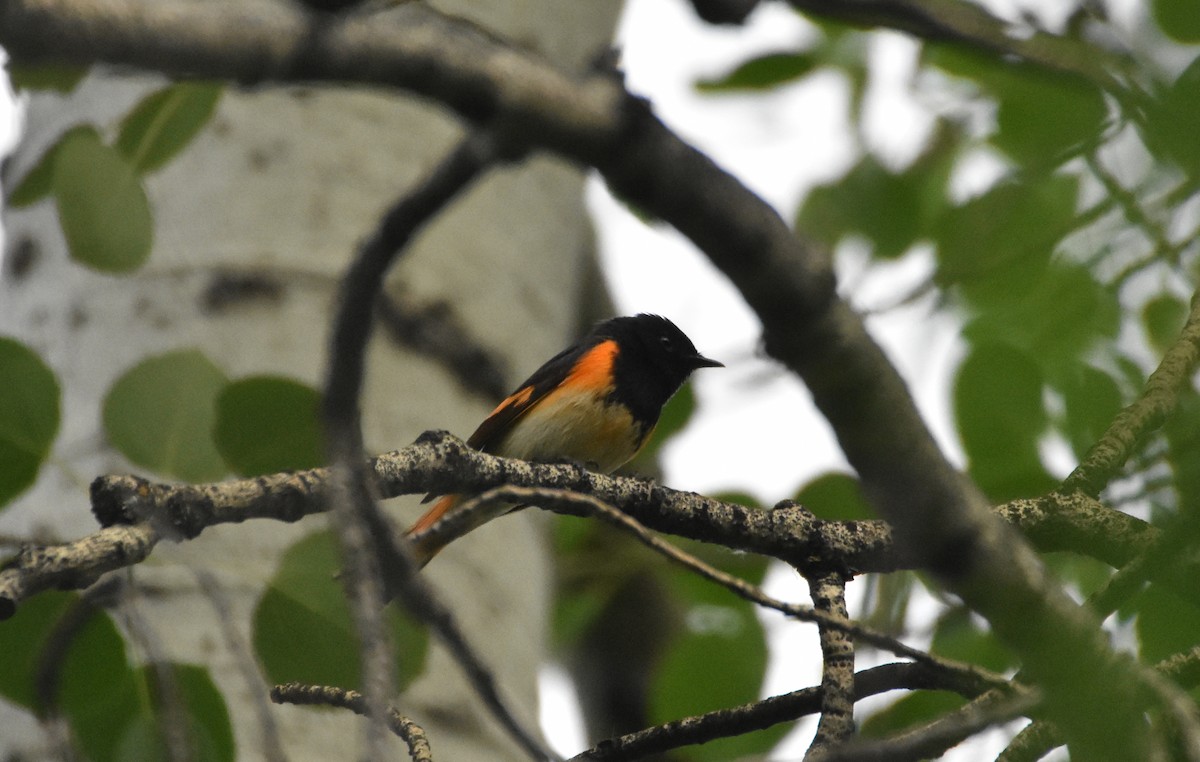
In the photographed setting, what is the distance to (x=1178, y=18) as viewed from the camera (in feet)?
7.06

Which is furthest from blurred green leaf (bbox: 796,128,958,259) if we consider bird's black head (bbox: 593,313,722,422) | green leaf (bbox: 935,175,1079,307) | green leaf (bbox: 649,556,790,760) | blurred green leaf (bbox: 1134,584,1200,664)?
blurred green leaf (bbox: 1134,584,1200,664)

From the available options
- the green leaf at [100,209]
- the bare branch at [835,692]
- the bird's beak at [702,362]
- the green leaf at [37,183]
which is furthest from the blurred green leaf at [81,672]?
the bird's beak at [702,362]

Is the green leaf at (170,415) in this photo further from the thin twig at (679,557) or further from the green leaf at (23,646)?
the thin twig at (679,557)

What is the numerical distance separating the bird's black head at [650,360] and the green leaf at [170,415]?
101 inches

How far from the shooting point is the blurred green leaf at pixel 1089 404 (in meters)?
3.03

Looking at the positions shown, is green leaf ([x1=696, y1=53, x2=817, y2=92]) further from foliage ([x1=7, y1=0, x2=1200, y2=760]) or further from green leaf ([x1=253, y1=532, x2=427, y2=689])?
green leaf ([x1=253, y1=532, x2=427, y2=689])

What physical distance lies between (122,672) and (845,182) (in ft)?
11.2

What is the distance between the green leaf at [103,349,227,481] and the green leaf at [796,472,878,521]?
1.81 meters

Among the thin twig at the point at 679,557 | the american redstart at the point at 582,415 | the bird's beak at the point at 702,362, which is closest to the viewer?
the thin twig at the point at 679,557

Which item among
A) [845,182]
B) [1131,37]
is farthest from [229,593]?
[845,182]

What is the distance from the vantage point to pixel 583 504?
1.67 m

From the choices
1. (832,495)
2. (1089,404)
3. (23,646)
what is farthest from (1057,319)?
(23,646)

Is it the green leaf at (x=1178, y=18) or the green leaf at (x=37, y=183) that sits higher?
the green leaf at (x=37, y=183)

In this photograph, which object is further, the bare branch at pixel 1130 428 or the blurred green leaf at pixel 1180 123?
the bare branch at pixel 1130 428
